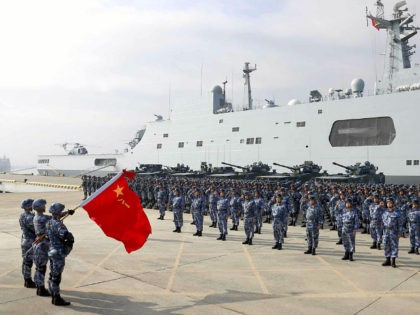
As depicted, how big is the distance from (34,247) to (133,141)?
141ft

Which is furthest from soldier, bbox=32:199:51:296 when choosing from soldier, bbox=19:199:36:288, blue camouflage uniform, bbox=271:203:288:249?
blue camouflage uniform, bbox=271:203:288:249

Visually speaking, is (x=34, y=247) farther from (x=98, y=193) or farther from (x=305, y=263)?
(x=305, y=263)

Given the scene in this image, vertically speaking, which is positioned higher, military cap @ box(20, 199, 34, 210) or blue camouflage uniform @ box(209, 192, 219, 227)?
military cap @ box(20, 199, 34, 210)

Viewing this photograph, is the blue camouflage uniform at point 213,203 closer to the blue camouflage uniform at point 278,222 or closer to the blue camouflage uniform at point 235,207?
the blue camouflage uniform at point 235,207

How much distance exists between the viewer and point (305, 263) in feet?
28.4

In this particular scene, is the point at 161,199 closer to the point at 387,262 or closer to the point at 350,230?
the point at 350,230

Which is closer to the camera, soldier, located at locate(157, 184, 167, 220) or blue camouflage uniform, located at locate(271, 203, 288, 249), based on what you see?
blue camouflage uniform, located at locate(271, 203, 288, 249)

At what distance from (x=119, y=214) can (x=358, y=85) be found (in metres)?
26.7

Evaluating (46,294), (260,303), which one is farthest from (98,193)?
(260,303)

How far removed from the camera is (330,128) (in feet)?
94.5

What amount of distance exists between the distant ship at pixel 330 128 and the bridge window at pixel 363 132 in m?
0.07

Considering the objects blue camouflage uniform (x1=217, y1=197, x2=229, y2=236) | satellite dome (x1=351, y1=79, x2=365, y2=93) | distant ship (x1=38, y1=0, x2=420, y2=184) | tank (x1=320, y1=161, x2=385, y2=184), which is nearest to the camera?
blue camouflage uniform (x1=217, y1=197, x2=229, y2=236)

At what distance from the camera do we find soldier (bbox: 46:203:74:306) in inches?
227

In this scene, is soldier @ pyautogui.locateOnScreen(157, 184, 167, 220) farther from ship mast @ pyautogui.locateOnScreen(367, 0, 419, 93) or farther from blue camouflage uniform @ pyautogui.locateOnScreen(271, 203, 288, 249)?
ship mast @ pyautogui.locateOnScreen(367, 0, 419, 93)
